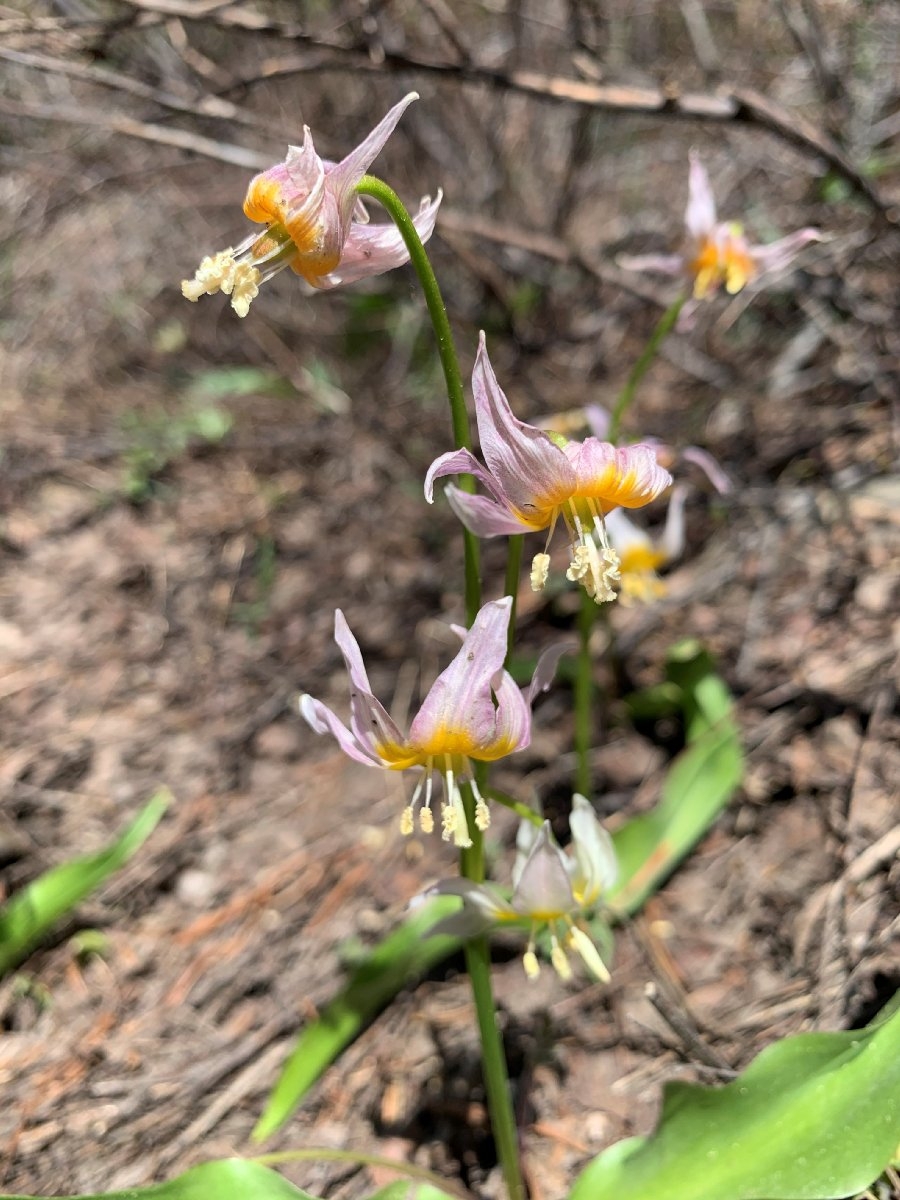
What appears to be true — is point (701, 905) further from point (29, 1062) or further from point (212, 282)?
point (212, 282)

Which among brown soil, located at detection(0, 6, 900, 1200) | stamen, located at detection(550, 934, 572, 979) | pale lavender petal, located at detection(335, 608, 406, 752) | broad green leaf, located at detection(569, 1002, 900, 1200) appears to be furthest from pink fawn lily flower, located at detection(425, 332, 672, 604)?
brown soil, located at detection(0, 6, 900, 1200)

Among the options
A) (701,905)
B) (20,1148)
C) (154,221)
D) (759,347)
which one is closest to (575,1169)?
(701,905)

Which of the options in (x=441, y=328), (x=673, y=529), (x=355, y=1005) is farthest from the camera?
(x=673, y=529)

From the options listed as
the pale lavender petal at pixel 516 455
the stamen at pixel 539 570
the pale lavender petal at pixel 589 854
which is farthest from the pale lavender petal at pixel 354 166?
the pale lavender petal at pixel 589 854

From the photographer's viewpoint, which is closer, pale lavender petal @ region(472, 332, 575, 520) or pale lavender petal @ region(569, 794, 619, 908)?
pale lavender petal @ region(472, 332, 575, 520)

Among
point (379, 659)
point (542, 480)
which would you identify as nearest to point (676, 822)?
point (542, 480)

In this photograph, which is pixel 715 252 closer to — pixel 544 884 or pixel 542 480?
pixel 542 480

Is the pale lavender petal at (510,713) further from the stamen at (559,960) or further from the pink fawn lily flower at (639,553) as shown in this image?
the pink fawn lily flower at (639,553)

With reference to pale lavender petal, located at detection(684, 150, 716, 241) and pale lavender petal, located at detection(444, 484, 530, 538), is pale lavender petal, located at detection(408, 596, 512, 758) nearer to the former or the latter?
pale lavender petal, located at detection(444, 484, 530, 538)
